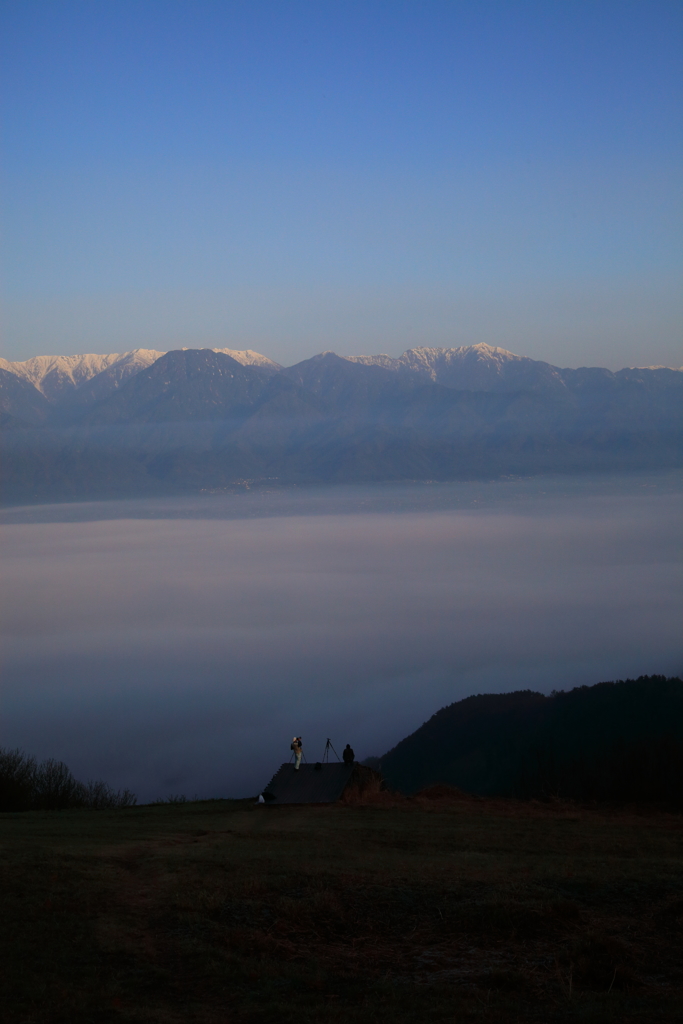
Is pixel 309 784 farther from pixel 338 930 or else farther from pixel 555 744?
pixel 555 744

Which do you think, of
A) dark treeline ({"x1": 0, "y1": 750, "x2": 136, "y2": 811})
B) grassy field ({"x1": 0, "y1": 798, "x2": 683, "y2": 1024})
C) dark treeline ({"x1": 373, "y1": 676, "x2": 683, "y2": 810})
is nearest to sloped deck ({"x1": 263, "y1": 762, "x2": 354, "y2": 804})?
dark treeline ({"x1": 0, "y1": 750, "x2": 136, "y2": 811})

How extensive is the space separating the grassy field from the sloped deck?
8713 mm

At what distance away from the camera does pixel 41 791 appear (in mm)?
32125

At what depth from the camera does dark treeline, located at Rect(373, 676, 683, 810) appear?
47.8 metres

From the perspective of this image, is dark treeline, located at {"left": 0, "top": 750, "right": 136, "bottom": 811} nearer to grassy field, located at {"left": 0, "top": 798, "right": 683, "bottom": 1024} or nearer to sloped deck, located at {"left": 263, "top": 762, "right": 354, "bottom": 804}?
sloped deck, located at {"left": 263, "top": 762, "right": 354, "bottom": 804}

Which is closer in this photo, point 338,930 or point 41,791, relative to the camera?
point 338,930

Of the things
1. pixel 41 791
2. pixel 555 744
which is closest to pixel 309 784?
pixel 41 791

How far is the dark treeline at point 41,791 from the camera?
29297 millimetres

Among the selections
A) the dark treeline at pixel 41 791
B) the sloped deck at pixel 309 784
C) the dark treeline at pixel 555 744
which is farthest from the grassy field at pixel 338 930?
the dark treeline at pixel 555 744

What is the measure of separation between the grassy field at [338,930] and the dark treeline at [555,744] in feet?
101

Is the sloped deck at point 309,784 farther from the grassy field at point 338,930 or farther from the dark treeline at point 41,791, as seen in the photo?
the grassy field at point 338,930

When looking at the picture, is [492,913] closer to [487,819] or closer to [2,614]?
[487,819]

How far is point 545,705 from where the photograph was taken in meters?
88.8

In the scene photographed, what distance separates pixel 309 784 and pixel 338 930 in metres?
16.7
